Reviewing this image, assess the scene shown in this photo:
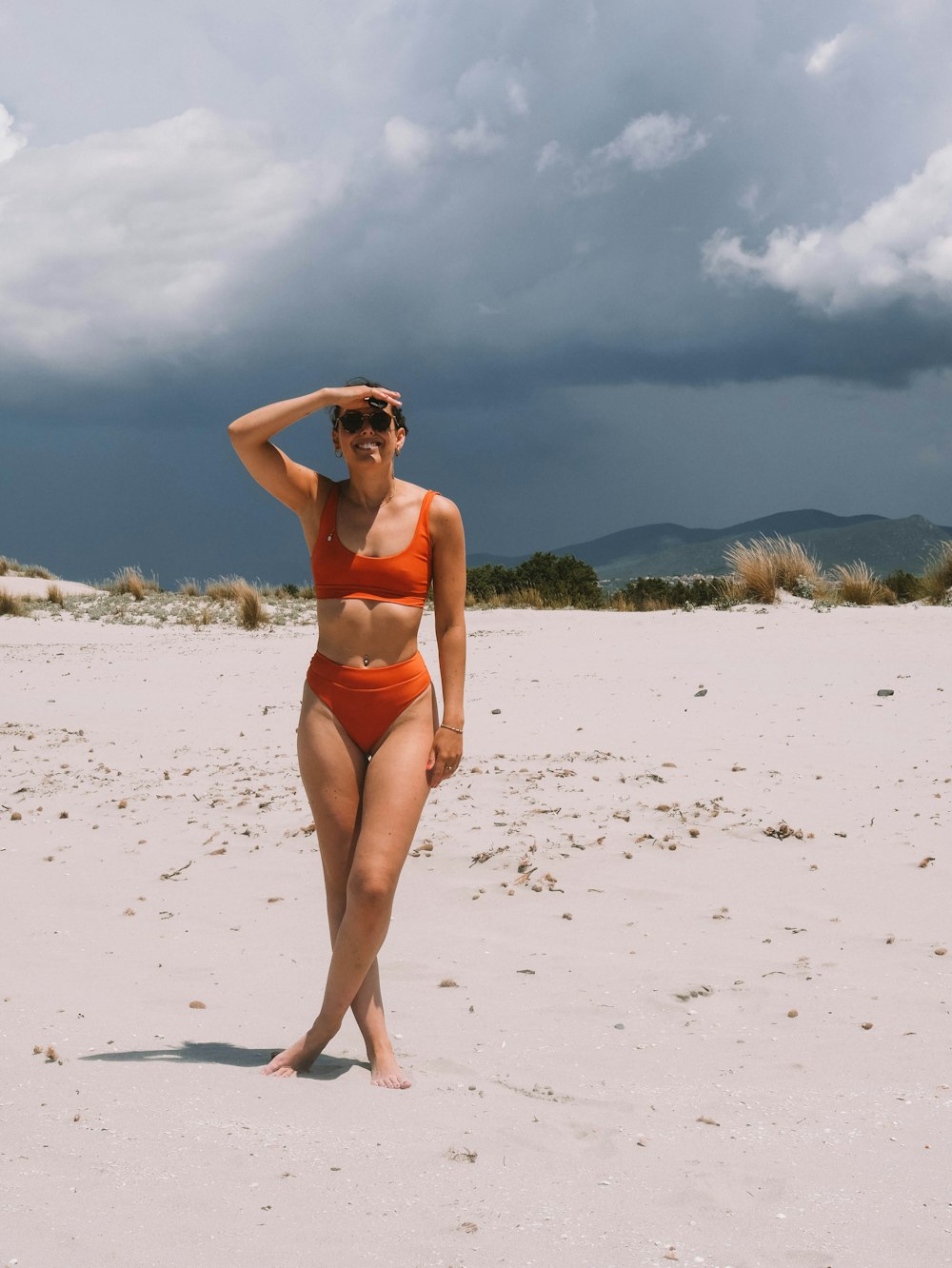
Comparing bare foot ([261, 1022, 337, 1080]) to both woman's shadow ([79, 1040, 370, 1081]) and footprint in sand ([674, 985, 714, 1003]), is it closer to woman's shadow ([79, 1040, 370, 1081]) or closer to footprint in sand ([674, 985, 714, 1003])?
woman's shadow ([79, 1040, 370, 1081])

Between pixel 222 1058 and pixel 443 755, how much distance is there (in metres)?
1.18

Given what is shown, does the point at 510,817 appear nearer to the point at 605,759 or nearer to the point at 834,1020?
the point at 605,759

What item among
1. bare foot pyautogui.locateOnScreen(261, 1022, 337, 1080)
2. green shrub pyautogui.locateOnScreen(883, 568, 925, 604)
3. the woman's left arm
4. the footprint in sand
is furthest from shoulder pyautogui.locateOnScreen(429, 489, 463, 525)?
green shrub pyautogui.locateOnScreen(883, 568, 925, 604)

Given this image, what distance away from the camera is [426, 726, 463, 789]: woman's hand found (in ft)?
11.4

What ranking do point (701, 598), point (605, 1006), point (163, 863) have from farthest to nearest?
1. point (701, 598)
2. point (163, 863)
3. point (605, 1006)

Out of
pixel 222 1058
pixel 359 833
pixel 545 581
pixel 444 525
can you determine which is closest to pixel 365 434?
pixel 444 525

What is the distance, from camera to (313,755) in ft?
11.1

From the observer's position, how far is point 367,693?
334 cm

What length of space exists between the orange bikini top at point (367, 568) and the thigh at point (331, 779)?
345mm

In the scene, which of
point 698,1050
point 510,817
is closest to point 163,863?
point 510,817

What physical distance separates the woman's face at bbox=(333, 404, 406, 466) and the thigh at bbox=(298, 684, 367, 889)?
73cm

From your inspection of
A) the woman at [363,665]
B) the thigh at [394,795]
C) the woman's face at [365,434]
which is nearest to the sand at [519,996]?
the woman at [363,665]

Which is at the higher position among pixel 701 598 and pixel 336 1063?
pixel 701 598

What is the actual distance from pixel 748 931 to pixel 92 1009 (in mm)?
2700
